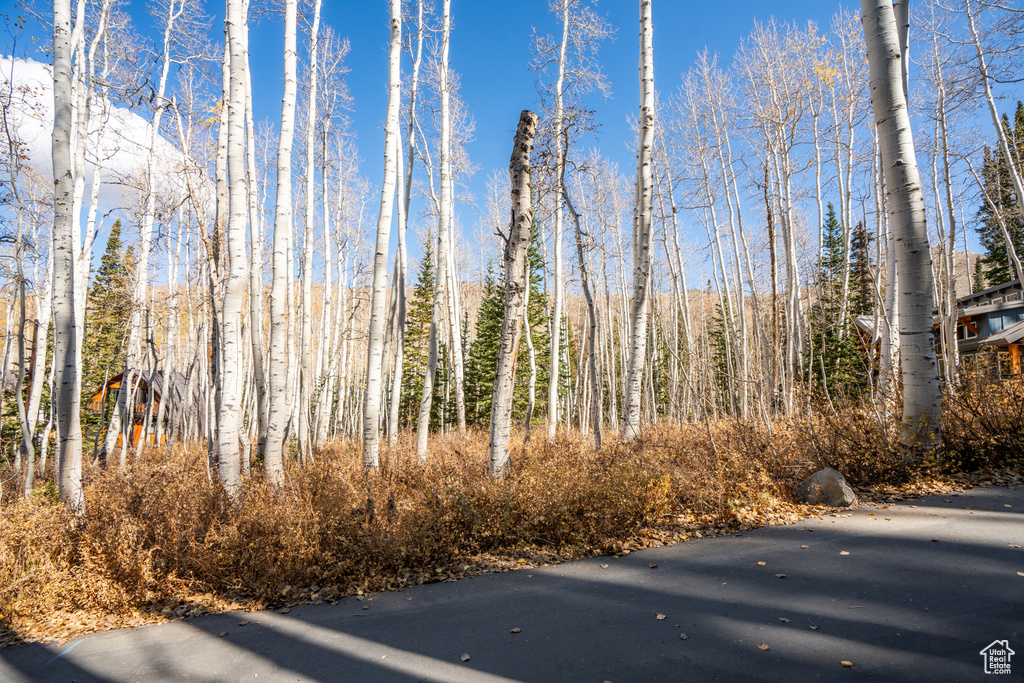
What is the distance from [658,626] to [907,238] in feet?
19.9

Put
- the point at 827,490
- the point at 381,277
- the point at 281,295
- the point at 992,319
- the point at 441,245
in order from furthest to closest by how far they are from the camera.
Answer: the point at 992,319, the point at 441,245, the point at 381,277, the point at 281,295, the point at 827,490

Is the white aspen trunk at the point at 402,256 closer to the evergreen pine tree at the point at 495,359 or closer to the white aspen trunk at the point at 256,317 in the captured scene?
the white aspen trunk at the point at 256,317

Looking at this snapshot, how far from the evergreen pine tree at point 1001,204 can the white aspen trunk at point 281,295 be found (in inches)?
619

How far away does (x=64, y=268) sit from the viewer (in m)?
4.80

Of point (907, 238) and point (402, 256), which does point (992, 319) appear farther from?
point (402, 256)

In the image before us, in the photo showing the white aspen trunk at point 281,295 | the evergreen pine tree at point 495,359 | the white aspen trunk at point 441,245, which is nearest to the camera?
the white aspen trunk at point 281,295

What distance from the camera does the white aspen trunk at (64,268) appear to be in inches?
186

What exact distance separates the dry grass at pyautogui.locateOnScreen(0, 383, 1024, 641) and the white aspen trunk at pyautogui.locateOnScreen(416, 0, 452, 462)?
1702 mm

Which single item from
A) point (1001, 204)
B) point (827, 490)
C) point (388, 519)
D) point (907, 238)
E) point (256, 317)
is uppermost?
point (1001, 204)

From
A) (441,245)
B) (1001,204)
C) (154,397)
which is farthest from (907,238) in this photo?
(154,397)

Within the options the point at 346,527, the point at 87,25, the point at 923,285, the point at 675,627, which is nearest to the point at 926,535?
the point at 675,627

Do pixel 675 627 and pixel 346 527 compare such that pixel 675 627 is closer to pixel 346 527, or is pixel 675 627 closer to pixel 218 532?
pixel 346 527

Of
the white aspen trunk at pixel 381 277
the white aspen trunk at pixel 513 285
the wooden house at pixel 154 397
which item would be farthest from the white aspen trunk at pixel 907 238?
the wooden house at pixel 154 397

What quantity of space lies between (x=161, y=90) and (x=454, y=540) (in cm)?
1242
